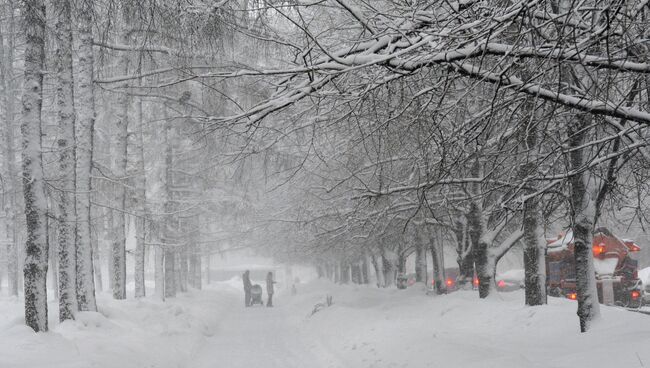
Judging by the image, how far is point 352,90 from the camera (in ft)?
18.3

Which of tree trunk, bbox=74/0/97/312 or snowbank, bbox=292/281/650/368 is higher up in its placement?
tree trunk, bbox=74/0/97/312

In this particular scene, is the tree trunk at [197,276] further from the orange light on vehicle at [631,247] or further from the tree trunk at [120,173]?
the orange light on vehicle at [631,247]

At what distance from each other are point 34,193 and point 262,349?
246 inches

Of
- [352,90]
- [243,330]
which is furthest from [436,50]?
[243,330]

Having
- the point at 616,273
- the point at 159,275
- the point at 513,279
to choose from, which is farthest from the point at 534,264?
the point at 513,279

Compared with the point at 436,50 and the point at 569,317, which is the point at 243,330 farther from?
the point at 436,50

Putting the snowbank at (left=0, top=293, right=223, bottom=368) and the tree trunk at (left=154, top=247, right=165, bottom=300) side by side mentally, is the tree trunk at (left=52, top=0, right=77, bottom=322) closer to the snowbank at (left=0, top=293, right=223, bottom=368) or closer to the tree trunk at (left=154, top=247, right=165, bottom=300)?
the snowbank at (left=0, top=293, right=223, bottom=368)

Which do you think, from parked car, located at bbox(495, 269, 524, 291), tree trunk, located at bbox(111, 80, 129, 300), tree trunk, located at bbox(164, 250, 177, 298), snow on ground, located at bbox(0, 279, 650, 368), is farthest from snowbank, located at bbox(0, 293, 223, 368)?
parked car, located at bbox(495, 269, 524, 291)

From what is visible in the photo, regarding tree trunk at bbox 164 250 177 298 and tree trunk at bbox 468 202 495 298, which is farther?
tree trunk at bbox 164 250 177 298

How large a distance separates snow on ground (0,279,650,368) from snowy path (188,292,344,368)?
0.02m

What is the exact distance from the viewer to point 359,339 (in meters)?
12.9

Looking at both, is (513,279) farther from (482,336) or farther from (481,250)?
(482,336)

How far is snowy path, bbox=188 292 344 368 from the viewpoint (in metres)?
11.6

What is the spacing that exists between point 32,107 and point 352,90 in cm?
651
